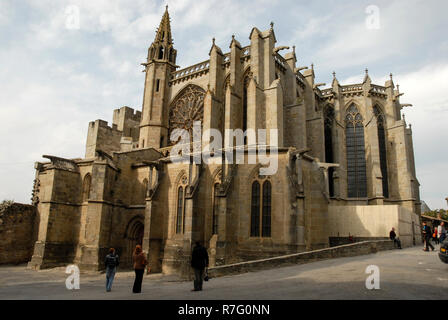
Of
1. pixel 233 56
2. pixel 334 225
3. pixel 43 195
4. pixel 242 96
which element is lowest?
pixel 334 225

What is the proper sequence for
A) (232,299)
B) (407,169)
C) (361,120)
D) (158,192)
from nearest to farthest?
1. (232,299)
2. (158,192)
3. (407,169)
4. (361,120)

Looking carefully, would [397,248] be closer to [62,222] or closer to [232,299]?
[232,299]

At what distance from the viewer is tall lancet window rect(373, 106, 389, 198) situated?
1115 inches

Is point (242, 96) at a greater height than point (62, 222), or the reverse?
point (242, 96)

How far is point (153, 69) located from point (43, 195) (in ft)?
46.8

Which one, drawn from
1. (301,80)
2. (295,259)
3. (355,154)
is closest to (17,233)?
(295,259)

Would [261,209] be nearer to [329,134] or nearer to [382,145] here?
[329,134]

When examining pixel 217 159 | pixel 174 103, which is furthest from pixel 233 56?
pixel 217 159

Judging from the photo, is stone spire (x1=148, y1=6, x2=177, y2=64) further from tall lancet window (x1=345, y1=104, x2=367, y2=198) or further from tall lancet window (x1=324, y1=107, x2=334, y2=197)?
tall lancet window (x1=345, y1=104, x2=367, y2=198)

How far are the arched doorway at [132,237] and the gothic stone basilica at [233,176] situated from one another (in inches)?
2.9

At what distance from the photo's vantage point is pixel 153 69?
2919 centimetres

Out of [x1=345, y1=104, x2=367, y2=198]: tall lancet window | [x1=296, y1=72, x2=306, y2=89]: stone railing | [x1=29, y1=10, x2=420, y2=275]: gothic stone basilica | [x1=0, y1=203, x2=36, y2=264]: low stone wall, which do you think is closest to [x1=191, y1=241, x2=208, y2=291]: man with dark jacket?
[x1=29, y1=10, x2=420, y2=275]: gothic stone basilica

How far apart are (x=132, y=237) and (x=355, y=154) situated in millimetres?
21097

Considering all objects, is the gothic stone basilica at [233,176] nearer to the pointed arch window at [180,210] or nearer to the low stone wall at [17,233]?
the pointed arch window at [180,210]
